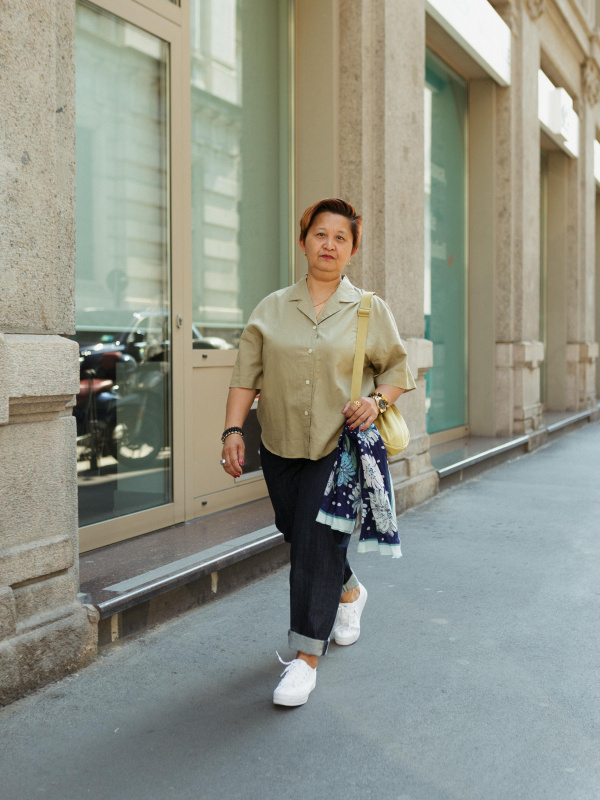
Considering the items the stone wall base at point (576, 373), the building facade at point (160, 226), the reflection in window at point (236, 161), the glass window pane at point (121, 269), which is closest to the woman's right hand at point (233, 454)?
the building facade at point (160, 226)

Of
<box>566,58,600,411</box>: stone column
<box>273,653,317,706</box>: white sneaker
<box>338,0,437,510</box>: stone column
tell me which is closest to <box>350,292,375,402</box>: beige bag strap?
<box>273,653,317,706</box>: white sneaker

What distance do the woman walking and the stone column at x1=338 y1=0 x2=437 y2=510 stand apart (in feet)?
9.97

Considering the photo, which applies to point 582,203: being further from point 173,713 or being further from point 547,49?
point 173,713

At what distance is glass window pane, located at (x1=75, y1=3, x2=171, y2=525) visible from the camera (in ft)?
15.2

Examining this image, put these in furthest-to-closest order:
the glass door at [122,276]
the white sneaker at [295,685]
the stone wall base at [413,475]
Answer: the stone wall base at [413,475], the glass door at [122,276], the white sneaker at [295,685]

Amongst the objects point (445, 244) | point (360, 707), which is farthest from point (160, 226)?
point (445, 244)

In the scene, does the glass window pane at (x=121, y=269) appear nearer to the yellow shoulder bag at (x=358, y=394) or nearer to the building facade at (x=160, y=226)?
the building facade at (x=160, y=226)

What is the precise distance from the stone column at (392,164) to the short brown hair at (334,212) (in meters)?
2.96

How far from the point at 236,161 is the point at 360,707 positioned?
3.98 meters

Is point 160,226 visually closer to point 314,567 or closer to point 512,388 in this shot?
point 314,567

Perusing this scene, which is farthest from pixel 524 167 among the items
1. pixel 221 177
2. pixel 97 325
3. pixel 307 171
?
Result: pixel 97 325

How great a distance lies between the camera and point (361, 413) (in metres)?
3.06

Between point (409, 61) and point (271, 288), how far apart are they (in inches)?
87.8

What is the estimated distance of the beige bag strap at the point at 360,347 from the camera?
313cm
